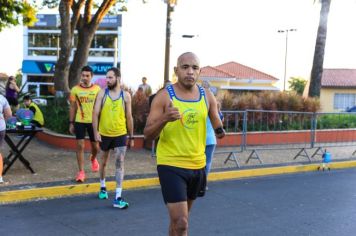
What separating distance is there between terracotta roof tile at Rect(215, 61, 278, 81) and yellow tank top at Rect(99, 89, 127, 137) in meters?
46.7

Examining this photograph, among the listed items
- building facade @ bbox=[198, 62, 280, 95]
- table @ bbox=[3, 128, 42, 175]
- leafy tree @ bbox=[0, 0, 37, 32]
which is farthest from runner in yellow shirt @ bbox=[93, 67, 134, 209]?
building facade @ bbox=[198, 62, 280, 95]

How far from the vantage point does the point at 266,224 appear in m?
5.97

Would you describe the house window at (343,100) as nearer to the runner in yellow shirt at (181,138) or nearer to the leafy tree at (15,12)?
the leafy tree at (15,12)

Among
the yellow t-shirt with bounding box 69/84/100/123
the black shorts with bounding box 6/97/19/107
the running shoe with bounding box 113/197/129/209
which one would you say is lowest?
the running shoe with bounding box 113/197/129/209

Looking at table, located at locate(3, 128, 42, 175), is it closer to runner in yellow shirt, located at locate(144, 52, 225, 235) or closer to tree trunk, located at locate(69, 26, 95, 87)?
runner in yellow shirt, located at locate(144, 52, 225, 235)

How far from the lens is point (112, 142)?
648 cm

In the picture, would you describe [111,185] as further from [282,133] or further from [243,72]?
[243,72]

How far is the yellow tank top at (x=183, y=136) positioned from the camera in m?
3.85

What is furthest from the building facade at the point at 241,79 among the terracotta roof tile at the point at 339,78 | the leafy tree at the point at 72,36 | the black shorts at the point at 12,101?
the black shorts at the point at 12,101

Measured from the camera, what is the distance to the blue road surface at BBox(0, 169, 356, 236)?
18.3 ft

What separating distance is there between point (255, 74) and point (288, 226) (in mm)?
50713

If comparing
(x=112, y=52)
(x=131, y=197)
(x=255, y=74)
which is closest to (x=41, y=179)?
(x=131, y=197)

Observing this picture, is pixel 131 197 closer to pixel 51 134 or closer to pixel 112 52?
pixel 51 134

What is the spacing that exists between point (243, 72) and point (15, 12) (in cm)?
4172
